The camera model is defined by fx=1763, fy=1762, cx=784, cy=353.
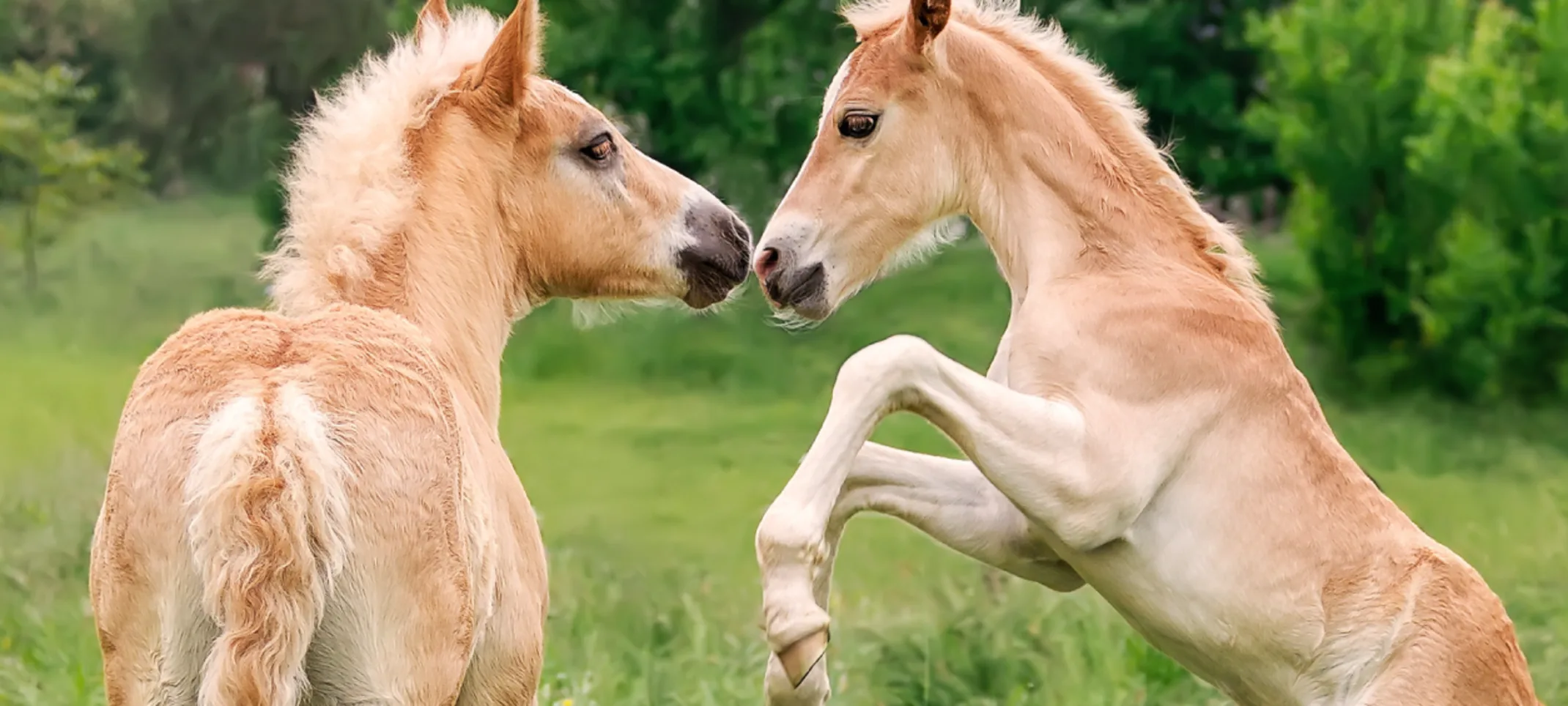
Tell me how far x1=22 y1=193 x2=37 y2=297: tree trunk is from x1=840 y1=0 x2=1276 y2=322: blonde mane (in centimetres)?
2127

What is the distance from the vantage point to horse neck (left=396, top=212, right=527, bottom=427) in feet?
14.0

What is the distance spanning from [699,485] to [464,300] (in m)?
10.9

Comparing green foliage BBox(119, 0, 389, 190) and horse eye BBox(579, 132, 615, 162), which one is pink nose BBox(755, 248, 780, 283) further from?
green foliage BBox(119, 0, 389, 190)

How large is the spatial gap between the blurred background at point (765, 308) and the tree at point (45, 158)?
64mm

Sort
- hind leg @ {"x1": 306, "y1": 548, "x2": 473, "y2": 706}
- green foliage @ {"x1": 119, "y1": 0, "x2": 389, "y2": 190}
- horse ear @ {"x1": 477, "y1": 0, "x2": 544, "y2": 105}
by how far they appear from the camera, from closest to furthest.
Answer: hind leg @ {"x1": 306, "y1": 548, "x2": 473, "y2": 706} → horse ear @ {"x1": 477, "y1": 0, "x2": 544, "y2": 105} → green foliage @ {"x1": 119, "y1": 0, "x2": 389, "y2": 190}

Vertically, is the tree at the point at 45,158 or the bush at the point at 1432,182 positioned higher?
the bush at the point at 1432,182

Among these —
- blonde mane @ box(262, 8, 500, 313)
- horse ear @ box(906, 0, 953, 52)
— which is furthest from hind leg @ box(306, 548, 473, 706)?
horse ear @ box(906, 0, 953, 52)

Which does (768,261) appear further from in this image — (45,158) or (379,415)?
(45,158)

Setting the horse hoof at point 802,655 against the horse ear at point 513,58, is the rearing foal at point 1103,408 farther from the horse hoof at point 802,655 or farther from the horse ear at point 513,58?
the horse ear at point 513,58

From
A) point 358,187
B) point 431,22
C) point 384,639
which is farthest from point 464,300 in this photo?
point 384,639

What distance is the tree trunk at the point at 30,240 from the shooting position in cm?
2377

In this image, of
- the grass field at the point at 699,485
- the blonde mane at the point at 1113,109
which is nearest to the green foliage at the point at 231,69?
the grass field at the point at 699,485

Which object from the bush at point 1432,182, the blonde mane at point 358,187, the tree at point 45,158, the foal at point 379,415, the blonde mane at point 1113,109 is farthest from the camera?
the tree at point 45,158

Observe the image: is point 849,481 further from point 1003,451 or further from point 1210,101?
point 1210,101
